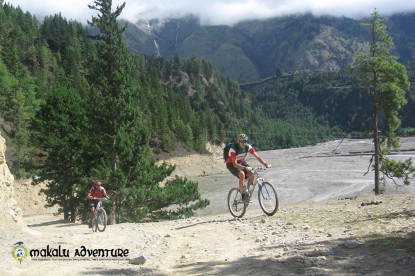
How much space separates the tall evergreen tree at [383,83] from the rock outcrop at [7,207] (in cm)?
2382

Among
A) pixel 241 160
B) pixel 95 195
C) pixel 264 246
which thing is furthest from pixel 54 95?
pixel 264 246

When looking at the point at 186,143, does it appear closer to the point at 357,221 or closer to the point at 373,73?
the point at 373,73

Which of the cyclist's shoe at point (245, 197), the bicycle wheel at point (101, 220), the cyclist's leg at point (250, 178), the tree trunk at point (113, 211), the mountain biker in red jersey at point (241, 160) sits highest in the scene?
the mountain biker in red jersey at point (241, 160)

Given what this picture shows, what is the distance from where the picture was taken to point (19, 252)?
9.41 metres

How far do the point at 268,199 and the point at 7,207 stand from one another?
28.8 ft

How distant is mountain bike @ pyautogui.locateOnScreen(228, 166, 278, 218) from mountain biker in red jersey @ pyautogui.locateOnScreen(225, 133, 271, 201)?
187 millimetres

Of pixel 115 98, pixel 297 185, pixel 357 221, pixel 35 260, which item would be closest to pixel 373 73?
pixel 115 98

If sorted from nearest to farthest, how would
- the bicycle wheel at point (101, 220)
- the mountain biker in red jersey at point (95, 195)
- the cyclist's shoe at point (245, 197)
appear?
the cyclist's shoe at point (245, 197), the bicycle wheel at point (101, 220), the mountain biker in red jersey at point (95, 195)

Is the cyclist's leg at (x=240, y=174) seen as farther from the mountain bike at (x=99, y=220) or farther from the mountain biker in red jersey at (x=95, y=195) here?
the mountain biker in red jersey at (x=95, y=195)

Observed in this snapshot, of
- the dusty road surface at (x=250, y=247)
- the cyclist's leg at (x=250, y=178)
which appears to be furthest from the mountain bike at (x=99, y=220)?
the cyclist's leg at (x=250, y=178)

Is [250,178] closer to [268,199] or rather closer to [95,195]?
[268,199]

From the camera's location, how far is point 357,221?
34.6 feet

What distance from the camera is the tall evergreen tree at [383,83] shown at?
1109 inches

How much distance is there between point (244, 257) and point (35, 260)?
489cm
